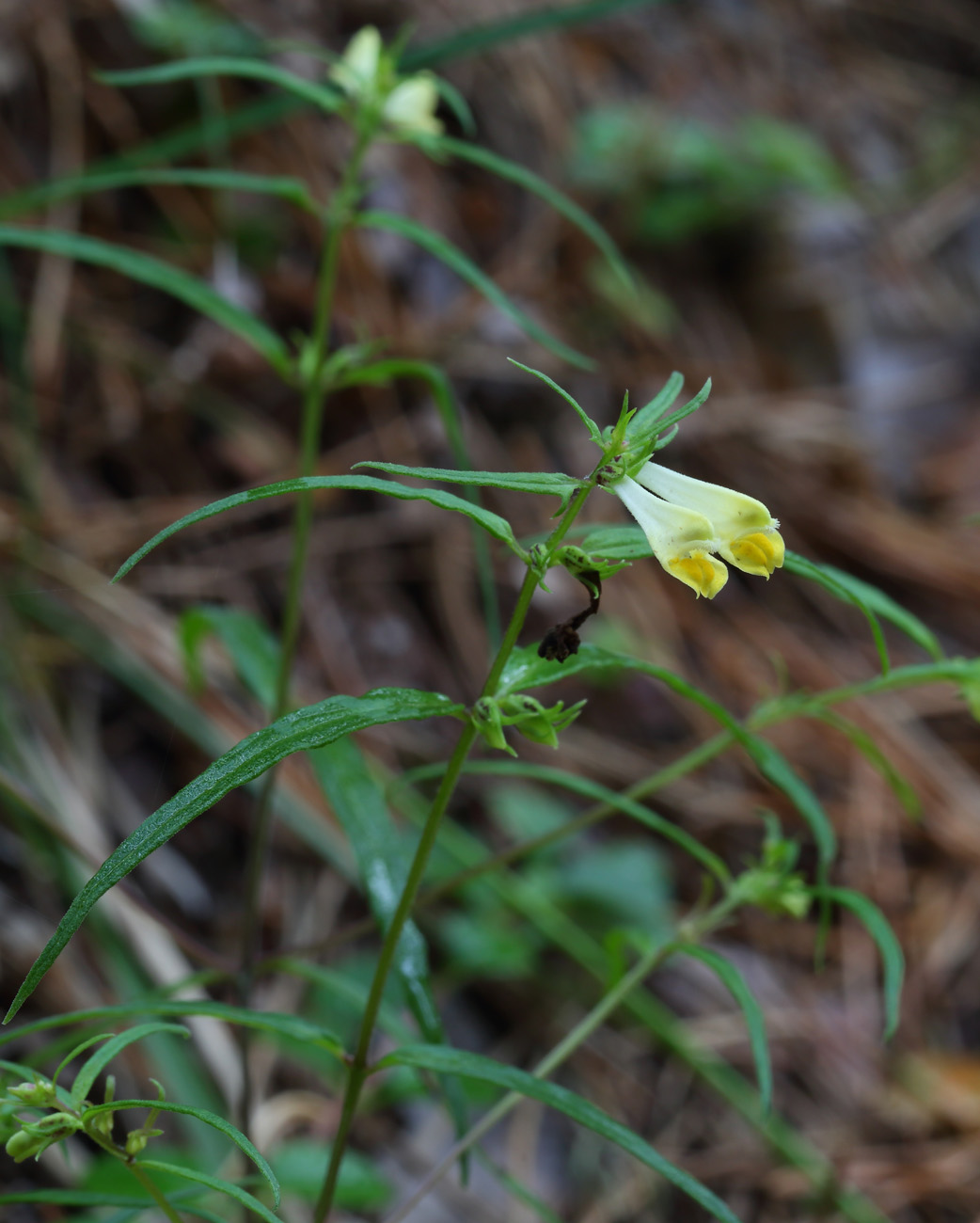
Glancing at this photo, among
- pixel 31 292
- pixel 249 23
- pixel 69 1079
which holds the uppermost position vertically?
pixel 249 23

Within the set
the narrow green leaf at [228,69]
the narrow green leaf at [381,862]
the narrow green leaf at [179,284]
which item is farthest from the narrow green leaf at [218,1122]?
the narrow green leaf at [228,69]

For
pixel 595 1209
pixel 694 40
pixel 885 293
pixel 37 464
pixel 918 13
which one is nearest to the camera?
pixel 595 1209

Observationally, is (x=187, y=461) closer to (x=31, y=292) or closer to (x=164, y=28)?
(x=31, y=292)

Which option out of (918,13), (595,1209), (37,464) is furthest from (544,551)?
(918,13)

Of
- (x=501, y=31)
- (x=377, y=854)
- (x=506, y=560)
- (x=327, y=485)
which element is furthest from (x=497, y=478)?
(x=506, y=560)

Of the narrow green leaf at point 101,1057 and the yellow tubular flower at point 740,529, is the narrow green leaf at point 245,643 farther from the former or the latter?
the yellow tubular flower at point 740,529
